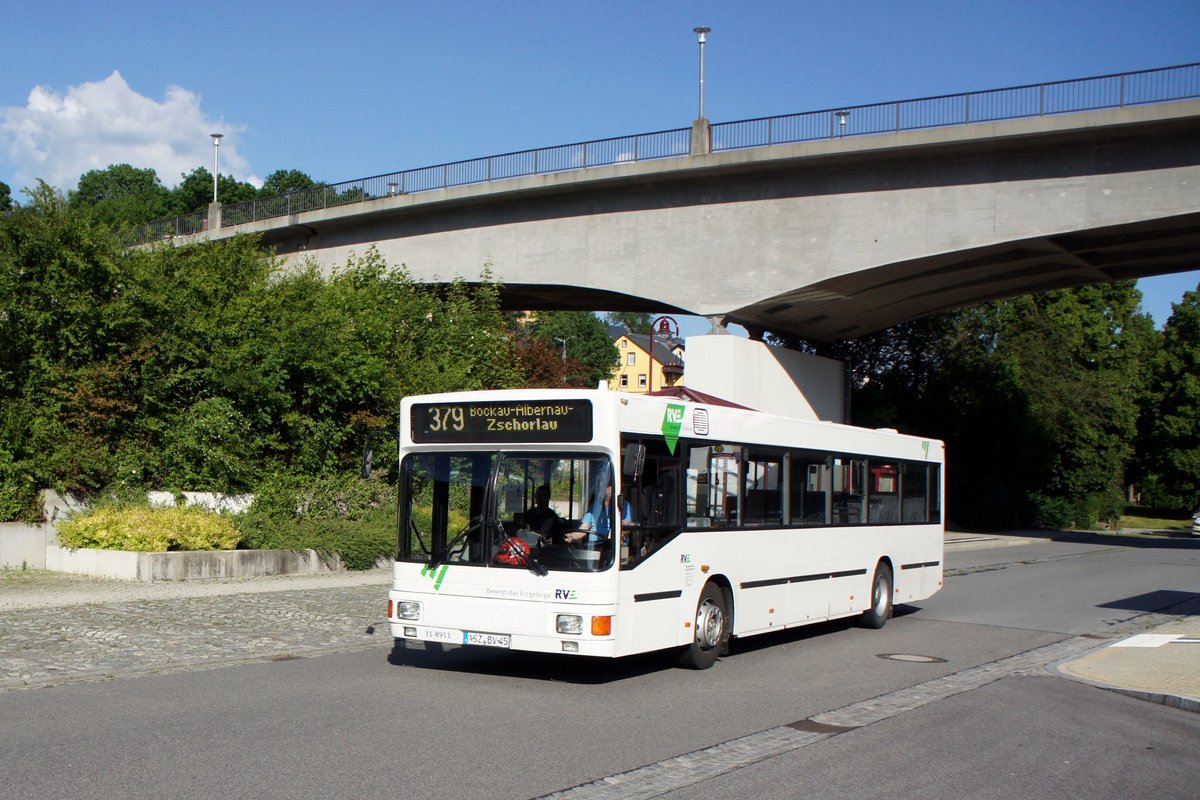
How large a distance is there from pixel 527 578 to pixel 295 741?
114 inches

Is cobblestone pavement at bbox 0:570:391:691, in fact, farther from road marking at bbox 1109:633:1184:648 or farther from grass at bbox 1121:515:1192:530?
grass at bbox 1121:515:1192:530

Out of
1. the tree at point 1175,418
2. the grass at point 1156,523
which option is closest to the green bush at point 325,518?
the grass at point 1156,523

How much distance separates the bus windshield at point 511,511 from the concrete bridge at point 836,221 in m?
18.5

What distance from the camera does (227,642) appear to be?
12.5m

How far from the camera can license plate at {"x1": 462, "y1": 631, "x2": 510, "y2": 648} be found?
33.7 ft

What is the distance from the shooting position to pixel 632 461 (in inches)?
399

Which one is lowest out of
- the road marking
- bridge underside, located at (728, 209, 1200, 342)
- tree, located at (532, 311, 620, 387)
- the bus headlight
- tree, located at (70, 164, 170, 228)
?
the road marking

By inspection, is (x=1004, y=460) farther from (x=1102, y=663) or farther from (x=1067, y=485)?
(x=1102, y=663)

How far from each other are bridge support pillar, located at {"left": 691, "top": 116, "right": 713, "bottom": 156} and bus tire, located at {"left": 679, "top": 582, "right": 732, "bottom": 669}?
18.9 m

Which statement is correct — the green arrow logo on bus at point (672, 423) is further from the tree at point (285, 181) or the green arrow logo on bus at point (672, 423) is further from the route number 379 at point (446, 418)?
the tree at point (285, 181)

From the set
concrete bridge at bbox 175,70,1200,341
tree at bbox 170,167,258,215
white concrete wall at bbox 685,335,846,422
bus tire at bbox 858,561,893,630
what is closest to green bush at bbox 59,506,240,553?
bus tire at bbox 858,561,893,630

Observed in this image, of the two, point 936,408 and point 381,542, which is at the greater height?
point 936,408

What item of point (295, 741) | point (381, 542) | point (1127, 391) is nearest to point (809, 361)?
point (381, 542)

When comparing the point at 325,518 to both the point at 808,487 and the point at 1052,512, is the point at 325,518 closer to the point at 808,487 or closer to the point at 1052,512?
the point at 808,487
